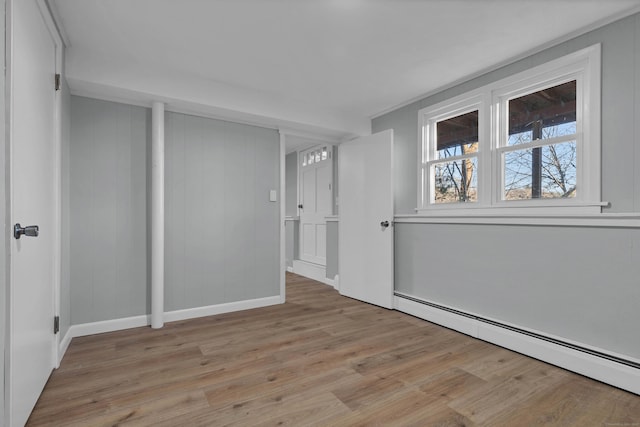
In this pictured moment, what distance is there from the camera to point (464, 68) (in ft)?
8.84

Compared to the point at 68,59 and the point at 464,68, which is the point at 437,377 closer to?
the point at 464,68

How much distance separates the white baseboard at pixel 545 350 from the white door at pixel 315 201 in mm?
2327

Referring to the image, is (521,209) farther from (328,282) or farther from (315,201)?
(315,201)

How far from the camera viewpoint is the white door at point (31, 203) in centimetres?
133

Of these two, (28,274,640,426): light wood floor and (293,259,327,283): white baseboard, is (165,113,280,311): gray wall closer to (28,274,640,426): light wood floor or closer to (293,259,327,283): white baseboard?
(28,274,640,426): light wood floor

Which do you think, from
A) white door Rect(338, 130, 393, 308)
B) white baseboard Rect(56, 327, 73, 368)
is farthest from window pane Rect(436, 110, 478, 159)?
white baseboard Rect(56, 327, 73, 368)

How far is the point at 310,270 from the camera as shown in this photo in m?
5.29

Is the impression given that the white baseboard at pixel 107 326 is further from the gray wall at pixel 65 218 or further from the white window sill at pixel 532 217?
the white window sill at pixel 532 217

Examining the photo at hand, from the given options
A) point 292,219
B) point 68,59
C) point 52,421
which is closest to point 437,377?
point 52,421

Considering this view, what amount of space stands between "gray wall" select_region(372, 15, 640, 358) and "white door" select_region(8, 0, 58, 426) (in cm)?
295

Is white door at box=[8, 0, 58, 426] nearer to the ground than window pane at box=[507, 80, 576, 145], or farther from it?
nearer to the ground

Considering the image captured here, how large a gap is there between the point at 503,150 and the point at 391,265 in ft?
5.02

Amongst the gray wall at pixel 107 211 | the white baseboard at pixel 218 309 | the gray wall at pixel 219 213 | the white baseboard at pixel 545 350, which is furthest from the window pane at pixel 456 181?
the gray wall at pixel 107 211

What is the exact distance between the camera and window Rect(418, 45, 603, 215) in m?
2.13
